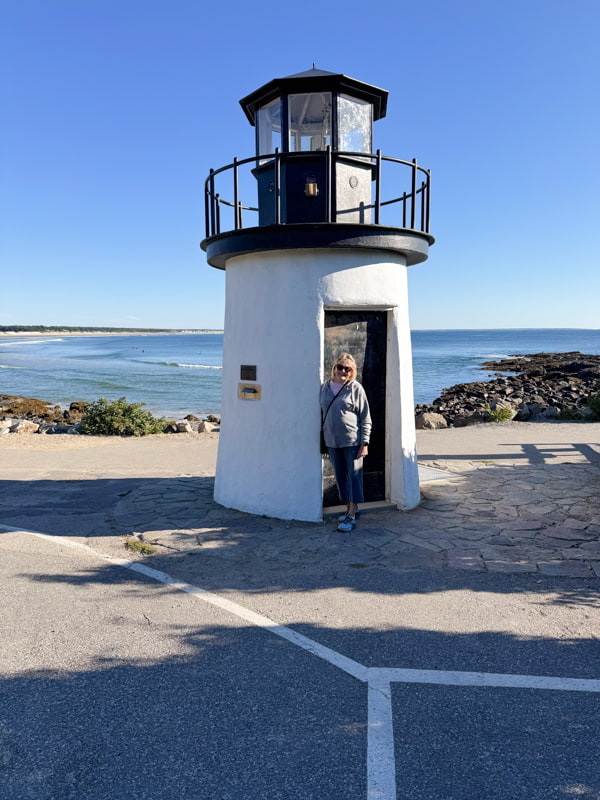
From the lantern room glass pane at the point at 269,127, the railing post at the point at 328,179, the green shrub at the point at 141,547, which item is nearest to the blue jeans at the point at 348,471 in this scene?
the green shrub at the point at 141,547

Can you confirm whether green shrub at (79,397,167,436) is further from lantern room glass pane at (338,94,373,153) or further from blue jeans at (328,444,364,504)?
lantern room glass pane at (338,94,373,153)

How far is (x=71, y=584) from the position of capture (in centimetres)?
536

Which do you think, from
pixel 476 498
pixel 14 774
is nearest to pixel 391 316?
pixel 476 498

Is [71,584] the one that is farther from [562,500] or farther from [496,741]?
[562,500]

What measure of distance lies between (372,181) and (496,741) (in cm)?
647

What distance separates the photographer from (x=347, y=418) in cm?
666

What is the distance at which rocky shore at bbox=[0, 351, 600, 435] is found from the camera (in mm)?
16156

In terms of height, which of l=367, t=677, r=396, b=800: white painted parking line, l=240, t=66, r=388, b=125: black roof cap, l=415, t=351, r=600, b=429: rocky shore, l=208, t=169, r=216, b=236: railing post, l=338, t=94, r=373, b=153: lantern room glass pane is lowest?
l=367, t=677, r=396, b=800: white painted parking line

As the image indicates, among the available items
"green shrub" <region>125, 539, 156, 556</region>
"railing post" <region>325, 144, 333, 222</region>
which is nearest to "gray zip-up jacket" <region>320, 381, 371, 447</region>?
"railing post" <region>325, 144, 333, 222</region>

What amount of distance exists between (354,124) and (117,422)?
1012 cm

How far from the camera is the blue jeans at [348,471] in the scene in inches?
269

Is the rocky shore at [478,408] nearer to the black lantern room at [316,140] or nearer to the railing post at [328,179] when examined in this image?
the black lantern room at [316,140]

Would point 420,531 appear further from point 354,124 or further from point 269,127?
point 269,127

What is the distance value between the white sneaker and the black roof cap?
5.19m
